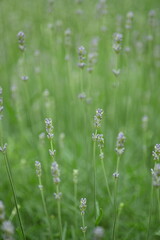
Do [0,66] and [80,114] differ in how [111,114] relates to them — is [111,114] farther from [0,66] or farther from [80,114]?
[0,66]

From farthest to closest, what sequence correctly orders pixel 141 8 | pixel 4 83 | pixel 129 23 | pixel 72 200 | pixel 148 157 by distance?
pixel 141 8 → pixel 4 83 → pixel 148 157 → pixel 72 200 → pixel 129 23

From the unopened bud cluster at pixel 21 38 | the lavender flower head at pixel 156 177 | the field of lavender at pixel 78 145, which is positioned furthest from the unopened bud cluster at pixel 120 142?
the unopened bud cluster at pixel 21 38

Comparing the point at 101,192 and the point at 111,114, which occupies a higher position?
the point at 111,114

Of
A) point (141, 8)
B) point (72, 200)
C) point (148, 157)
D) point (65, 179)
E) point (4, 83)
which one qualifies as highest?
point (141, 8)

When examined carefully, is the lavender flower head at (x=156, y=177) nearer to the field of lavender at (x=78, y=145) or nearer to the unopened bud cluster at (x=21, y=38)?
the field of lavender at (x=78, y=145)

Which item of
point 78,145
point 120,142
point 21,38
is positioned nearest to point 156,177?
point 120,142

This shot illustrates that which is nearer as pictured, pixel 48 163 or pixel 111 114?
pixel 48 163

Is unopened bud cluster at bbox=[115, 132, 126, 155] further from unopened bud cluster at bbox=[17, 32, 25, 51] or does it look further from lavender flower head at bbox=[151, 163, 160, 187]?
unopened bud cluster at bbox=[17, 32, 25, 51]

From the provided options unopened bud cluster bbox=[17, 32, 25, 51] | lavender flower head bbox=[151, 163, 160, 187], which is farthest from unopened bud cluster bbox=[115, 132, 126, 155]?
unopened bud cluster bbox=[17, 32, 25, 51]

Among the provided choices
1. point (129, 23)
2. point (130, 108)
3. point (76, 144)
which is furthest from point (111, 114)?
point (129, 23)

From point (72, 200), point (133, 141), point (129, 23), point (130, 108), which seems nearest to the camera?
point (129, 23)
